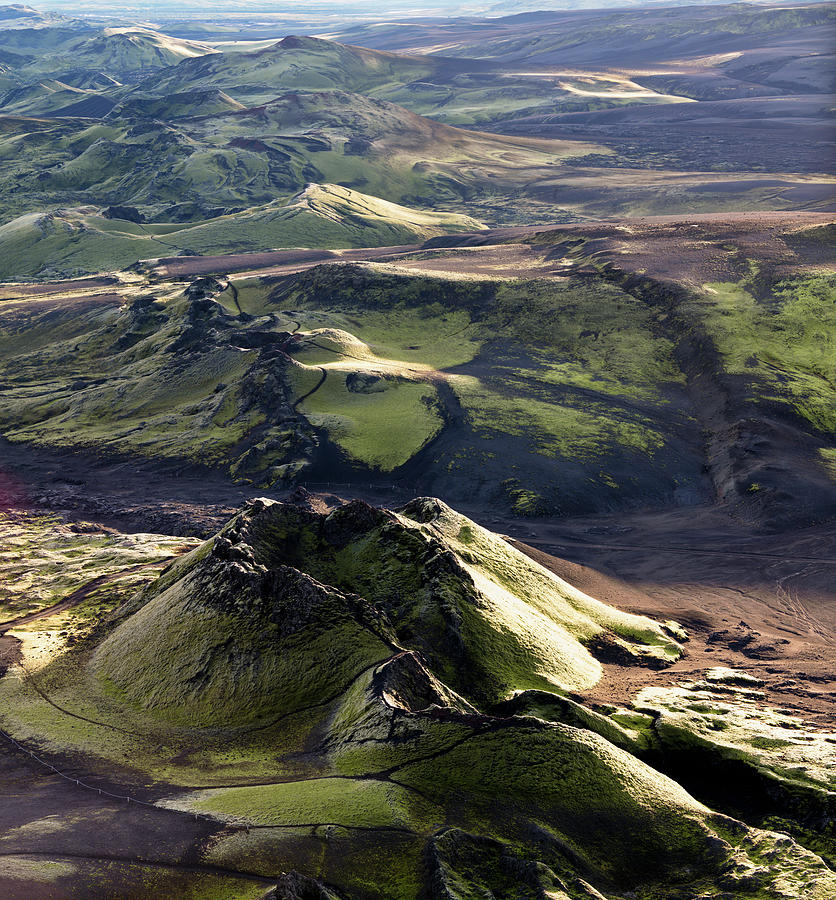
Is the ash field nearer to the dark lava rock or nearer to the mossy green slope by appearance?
the mossy green slope

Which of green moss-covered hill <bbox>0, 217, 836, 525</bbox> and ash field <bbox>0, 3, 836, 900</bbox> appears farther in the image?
green moss-covered hill <bbox>0, 217, 836, 525</bbox>

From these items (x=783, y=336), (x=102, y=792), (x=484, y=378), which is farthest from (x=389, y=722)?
(x=783, y=336)

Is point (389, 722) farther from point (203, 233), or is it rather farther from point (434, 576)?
point (203, 233)

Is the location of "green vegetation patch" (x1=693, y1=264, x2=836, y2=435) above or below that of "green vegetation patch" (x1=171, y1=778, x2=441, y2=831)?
below

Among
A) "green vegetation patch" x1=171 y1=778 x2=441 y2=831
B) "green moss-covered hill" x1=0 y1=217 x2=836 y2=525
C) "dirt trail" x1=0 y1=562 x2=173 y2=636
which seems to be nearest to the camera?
"green vegetation patch" x1=171 y1=778 x2=441 y2=831

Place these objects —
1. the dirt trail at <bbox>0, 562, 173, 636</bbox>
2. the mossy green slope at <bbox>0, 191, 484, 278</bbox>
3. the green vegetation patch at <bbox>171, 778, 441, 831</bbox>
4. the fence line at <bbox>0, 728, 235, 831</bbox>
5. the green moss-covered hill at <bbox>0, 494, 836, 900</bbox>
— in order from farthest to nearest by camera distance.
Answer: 1. the mossy green slope at <bbox>0, 191, 484, 278</bbox>
2. the dirt trail at <bbox>0, 562, 173, 636</bbox>
3. the fence line at <bbox>0, 728, 235, 831</bbox>
4. the green vegetation patch at <bbox>171, 778, 441, 831</bbox>
5. the green moss-covered hill at <bbox>0, 494, 836, 900</bbox>

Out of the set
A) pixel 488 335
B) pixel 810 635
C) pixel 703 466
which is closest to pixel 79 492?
pixel 488 335

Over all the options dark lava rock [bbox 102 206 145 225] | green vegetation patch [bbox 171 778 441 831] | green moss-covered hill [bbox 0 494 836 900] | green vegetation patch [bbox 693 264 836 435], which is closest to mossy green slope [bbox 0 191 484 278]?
dark lava rock [bbox 102 206 145 225]
